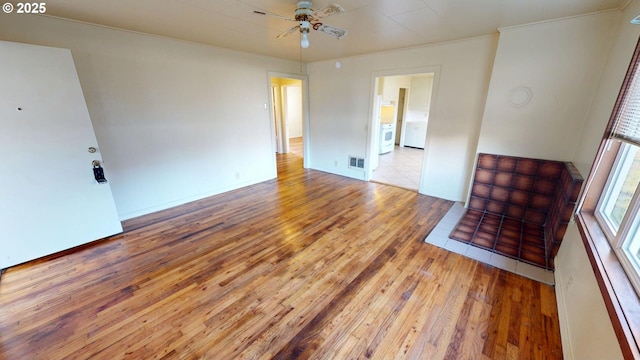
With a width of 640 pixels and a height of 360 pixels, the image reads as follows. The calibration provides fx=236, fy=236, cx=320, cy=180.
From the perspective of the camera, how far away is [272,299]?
1967mm

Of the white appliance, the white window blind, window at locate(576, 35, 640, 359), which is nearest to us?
window at locate(576, 35, 640, 359)

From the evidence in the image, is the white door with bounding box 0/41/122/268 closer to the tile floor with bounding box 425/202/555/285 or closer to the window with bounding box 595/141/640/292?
the tile floor with bounding box 425/202/555/285

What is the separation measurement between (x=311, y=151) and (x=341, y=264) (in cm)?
375

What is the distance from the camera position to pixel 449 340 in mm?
1614

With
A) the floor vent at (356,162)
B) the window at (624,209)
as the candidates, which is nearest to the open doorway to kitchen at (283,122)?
the floor vent at (356,162)

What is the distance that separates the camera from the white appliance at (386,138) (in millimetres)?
7055

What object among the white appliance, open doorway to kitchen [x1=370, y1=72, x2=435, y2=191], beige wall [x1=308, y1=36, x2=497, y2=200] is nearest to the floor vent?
beige wall [x1=308, y1=36, x2=497, y2=200]

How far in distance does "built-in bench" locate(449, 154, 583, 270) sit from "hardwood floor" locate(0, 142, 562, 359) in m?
0.53

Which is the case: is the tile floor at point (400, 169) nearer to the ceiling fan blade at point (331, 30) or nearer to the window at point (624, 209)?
the window at point (624, 209)

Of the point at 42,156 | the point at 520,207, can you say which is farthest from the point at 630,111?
the point at 42,156

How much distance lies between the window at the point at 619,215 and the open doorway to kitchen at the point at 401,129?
275cm

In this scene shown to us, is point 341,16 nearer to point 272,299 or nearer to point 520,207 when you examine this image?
point 272,299

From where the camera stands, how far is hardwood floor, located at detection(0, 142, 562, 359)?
1582 mm

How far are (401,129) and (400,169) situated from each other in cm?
341
